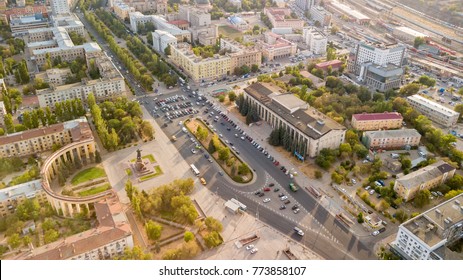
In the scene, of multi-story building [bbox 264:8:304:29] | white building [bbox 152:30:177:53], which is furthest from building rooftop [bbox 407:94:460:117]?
white building [bbox 152:30:177:53]

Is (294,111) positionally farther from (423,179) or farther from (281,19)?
(281,19)

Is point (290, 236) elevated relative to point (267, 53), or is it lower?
lower

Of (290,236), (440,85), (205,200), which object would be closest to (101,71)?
(205,200)

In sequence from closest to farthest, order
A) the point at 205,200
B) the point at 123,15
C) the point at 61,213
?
1. the point at 61,213
2. the point at 205,200
3. the point at 123,15

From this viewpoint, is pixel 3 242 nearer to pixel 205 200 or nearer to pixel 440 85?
pixel 205 200

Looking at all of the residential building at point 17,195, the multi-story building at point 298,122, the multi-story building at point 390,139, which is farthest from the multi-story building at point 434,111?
the residential building at point 17,195

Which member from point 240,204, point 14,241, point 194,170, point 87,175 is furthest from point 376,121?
point 14,241
